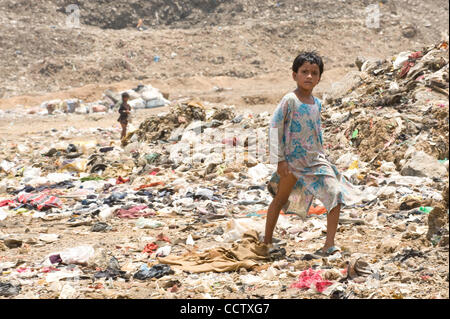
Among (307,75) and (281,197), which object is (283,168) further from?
(307,75)

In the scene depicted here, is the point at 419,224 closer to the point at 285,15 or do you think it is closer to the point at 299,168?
the point at 299,168

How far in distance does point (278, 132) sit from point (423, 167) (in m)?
3.11

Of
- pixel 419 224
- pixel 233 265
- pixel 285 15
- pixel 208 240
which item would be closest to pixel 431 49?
pixel 419 224

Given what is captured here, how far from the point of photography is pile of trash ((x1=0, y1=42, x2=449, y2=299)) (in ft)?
11.2

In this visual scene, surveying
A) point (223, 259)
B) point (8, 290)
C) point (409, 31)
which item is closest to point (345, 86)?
point (223, 259)

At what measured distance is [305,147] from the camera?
148 inches

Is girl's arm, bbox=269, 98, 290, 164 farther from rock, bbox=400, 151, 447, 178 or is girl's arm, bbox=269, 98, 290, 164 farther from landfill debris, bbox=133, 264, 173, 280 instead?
rock, bbox=400, 151, 447, 178

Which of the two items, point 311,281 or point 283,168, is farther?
point 283,168

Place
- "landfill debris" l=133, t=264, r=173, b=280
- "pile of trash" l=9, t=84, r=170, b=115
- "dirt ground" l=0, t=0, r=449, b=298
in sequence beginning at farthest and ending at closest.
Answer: "dirt ground" l=0, t=0, r=449, b=298, "pile of trash" l=9, t=84, r=170, b=115, "landfill debris" l=133, t=264, r=173, b=280

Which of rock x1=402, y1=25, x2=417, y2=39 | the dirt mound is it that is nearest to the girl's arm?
rock x1=402, y1=25, x2=417, y2=39

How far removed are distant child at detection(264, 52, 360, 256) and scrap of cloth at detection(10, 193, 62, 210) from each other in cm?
338

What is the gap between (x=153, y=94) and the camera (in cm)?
1731

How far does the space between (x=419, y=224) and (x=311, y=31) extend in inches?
1019

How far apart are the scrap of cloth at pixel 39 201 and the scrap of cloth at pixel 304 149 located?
340 cm
